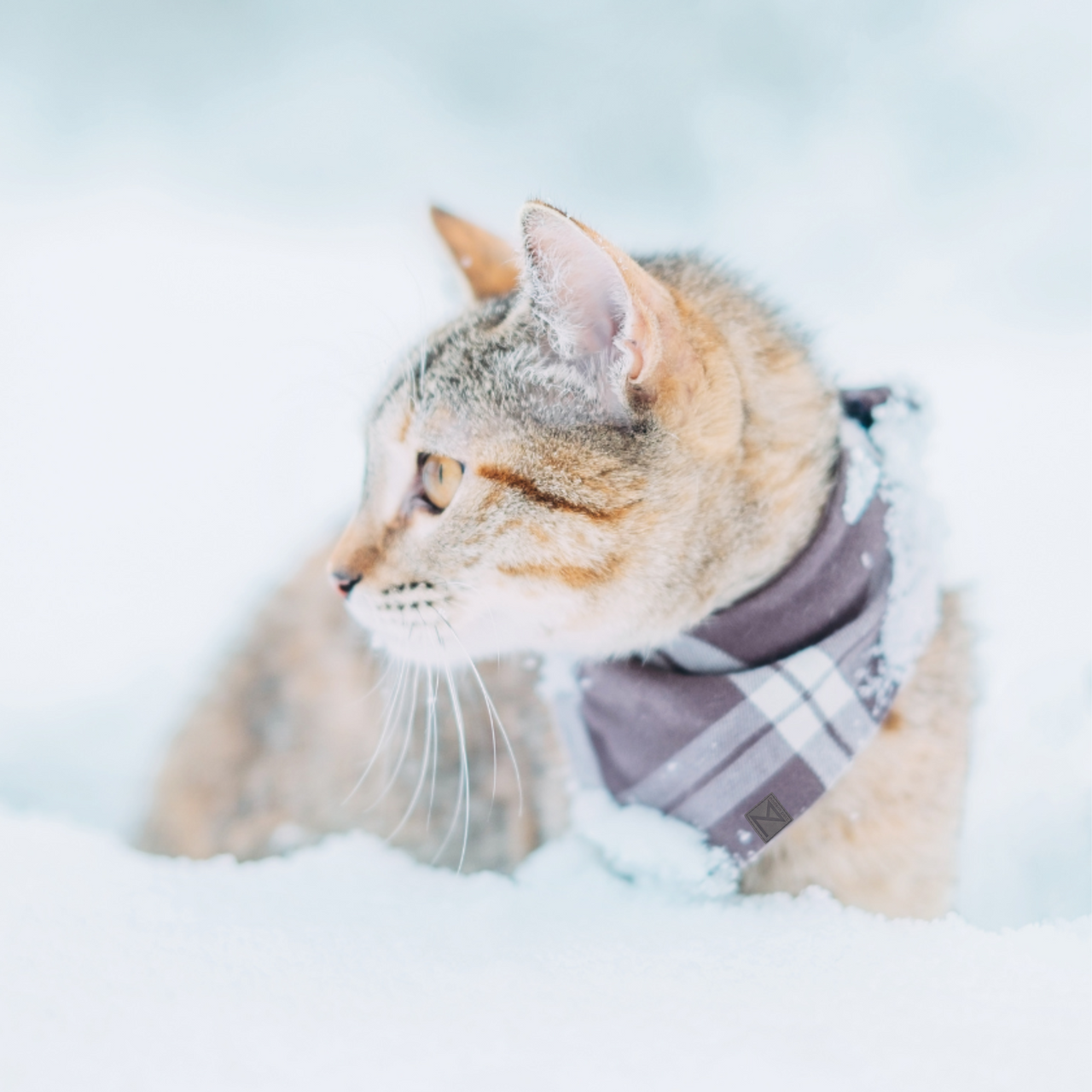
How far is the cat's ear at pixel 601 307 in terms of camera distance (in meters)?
0.65

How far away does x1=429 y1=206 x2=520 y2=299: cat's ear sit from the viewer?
1101mm

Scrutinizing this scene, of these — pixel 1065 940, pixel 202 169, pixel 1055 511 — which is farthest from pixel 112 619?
pixel 1055 511

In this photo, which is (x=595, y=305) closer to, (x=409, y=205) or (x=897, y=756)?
(x=897, y=756)

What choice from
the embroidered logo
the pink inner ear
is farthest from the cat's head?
the embroidered logo

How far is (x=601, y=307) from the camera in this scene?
0.70 m

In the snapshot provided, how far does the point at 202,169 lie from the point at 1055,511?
213 cm

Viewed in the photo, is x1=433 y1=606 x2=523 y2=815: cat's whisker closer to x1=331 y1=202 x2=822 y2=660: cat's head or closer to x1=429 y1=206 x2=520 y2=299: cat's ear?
x1=331 y1=202 x2=822 y2=660: cat's head

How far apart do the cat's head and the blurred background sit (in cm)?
51

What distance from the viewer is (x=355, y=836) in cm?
96

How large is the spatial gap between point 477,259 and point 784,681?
2.53ft

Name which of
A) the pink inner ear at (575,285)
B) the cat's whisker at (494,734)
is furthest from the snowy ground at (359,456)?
the pink inner ear at (575,285)

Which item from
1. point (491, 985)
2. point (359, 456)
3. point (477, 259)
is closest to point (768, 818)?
point (491, 985)

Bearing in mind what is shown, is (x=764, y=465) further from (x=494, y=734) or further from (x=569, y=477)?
(x=494, y=734)

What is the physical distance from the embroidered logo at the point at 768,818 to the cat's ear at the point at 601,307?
46 cm
